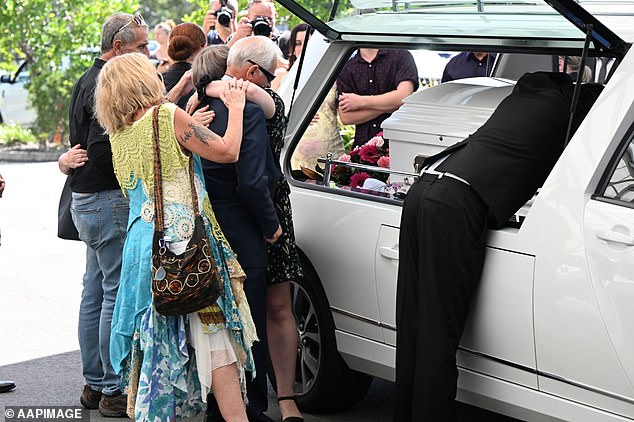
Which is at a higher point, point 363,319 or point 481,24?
point 481,24

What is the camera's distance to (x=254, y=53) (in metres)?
4.81

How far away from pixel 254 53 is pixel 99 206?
1.14m

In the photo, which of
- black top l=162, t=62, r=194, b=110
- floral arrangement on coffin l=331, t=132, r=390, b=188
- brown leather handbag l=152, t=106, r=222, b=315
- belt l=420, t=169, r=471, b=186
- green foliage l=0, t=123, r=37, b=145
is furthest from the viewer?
green foliage l=0, t=123, r=37, b=145

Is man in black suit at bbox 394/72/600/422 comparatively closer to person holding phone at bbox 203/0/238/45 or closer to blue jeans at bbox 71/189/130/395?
blue jeans at bbox 71/189/130/395

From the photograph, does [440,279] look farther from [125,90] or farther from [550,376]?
[125,90]

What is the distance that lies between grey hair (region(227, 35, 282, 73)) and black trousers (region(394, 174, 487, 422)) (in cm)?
102

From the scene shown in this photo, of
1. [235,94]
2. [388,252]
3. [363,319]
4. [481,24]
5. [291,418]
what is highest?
[481,24]

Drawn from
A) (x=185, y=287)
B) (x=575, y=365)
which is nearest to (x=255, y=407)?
(x=185, y=287)

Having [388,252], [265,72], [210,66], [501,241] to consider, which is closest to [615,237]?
[501,241]

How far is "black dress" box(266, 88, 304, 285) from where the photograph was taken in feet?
16.2

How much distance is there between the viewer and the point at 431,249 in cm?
410

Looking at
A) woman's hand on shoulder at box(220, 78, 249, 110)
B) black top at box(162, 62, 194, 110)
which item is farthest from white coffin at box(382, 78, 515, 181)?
black top at box(162, 62, 194, 110)

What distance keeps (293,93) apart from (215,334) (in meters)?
1.43

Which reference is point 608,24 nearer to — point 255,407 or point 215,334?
point 215,334
